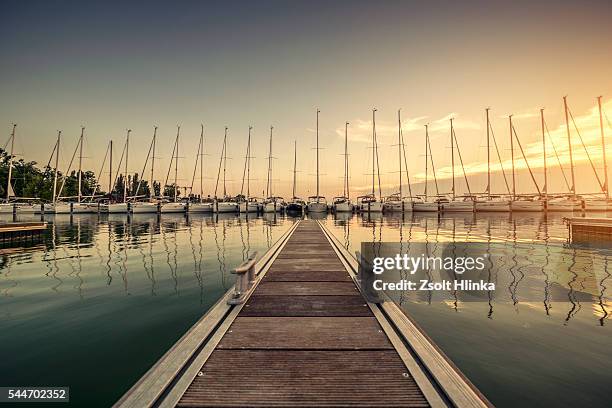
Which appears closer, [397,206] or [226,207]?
[226,207]

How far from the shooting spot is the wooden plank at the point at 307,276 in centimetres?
951

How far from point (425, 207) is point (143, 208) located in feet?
227

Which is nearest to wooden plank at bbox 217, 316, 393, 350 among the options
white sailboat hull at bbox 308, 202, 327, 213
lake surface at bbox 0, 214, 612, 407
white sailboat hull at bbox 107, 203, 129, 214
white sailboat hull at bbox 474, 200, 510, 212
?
lake surface at bbox 0, 214, 612, 407

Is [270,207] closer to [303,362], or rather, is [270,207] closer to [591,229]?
[591,229]

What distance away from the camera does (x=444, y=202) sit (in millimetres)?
75062

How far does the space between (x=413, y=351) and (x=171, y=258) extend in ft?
46.6

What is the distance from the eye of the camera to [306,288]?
8.59 meters

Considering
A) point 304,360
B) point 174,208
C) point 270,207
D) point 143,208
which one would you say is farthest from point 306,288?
point 143,208

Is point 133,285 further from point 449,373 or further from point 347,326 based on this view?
point 449,373

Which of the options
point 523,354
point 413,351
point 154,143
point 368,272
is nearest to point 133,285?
point 368,272

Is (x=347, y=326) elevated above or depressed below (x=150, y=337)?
above

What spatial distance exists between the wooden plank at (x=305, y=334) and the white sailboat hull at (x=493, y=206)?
7753cm

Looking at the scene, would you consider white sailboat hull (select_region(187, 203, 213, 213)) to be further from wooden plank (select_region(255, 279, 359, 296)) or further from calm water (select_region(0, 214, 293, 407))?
wooden plank (select_region(255, 279, 359, 296))

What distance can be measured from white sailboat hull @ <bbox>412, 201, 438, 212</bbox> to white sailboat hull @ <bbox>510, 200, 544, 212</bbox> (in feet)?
58.0
